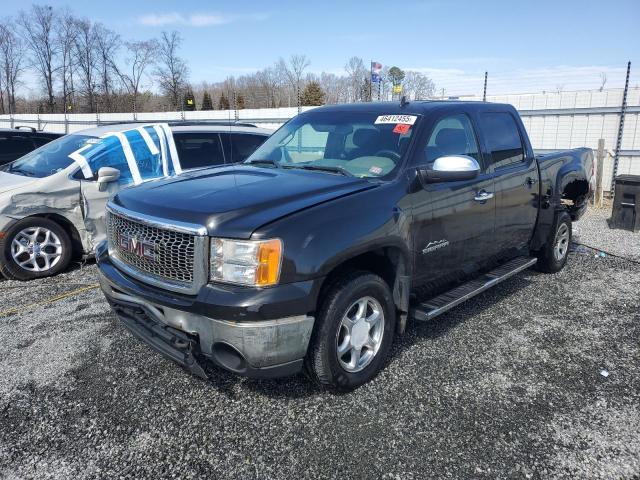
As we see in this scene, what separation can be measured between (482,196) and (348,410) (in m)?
2.14

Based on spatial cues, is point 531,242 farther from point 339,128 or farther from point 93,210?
point 93,210

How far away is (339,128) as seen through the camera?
4.04m

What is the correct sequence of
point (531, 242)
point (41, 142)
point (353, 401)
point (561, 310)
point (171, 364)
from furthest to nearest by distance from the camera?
point (41, 142), point (531, 242), point (561, 310), point (171, 364), point (353, 401)

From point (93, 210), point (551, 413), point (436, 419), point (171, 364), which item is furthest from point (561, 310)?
point (93, 210)

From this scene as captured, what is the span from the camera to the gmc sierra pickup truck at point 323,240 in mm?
2666

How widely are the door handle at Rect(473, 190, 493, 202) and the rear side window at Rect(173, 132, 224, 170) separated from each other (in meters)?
4.06

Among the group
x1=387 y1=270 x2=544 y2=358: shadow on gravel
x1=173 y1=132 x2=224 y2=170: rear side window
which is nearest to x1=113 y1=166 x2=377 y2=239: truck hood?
x1=387 y1=270 x2=544 y2=358: shadow on gravel

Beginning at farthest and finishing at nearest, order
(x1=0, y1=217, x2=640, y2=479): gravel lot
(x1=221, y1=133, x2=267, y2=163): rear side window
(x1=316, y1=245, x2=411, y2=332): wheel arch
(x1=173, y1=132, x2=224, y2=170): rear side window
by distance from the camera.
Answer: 1. (x1=221, y1=133, x2=267, y2=163): rear side window
2. (x1=173, y1=132, x2=224, y2=170): rear side window
3. (x1=316, y1=245, x2=411, y2=332): wheel arch
4. (x1=0, y1=217, x2=640, y2=479): gravel lot

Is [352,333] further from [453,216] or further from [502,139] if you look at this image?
[502,139]

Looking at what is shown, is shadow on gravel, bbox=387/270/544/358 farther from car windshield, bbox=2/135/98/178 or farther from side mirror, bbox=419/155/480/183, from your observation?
car windshield, bbox=2/135/98/178

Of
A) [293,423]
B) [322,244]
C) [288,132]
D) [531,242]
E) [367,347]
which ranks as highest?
[288,132]

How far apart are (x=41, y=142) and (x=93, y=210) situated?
451 cm

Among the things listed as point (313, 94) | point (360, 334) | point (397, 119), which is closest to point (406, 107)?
point (397, 119)

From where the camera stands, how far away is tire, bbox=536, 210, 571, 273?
5574mm
